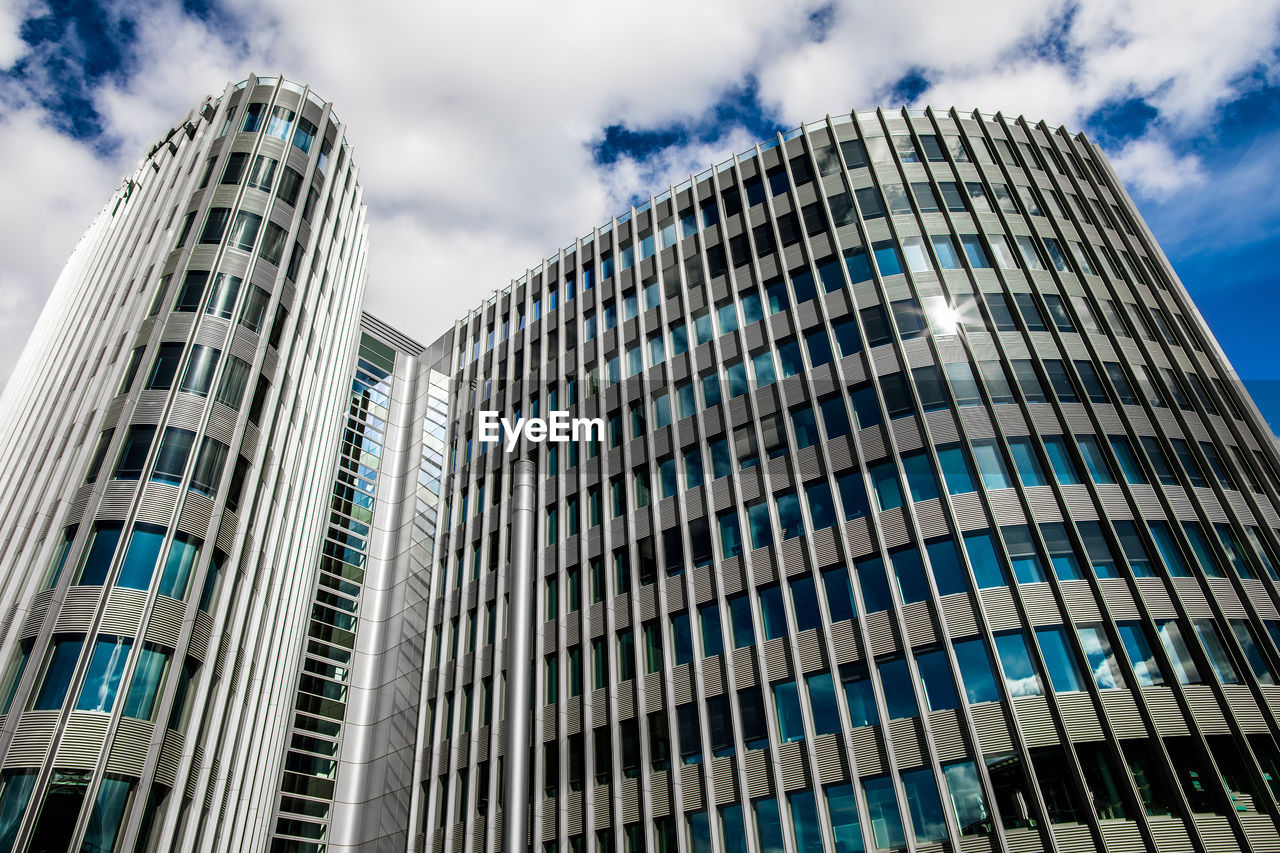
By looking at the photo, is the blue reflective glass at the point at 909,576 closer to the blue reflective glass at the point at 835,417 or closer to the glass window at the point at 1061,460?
the blue reflective glass at the point at 835,417

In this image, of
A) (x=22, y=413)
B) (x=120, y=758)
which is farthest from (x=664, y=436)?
(x=22, y=413)

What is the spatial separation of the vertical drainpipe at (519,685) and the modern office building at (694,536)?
18.3m

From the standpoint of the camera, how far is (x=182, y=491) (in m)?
28.8

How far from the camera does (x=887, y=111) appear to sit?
43.8 m

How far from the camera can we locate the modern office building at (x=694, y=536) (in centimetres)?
2573

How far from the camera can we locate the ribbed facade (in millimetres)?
24172

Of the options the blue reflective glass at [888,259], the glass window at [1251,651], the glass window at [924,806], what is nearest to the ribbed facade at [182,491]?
the glass window at [924,806]

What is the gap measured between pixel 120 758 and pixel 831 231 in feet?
112

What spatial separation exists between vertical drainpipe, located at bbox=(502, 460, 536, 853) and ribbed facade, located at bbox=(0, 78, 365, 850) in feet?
59.8

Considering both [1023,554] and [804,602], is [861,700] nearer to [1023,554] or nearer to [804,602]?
[804,602]

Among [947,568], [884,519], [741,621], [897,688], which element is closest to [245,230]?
[741,621]

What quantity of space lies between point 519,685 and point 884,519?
2312cm

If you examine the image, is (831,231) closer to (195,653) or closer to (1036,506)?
(1036,506)

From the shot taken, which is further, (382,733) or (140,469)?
(382,733)
